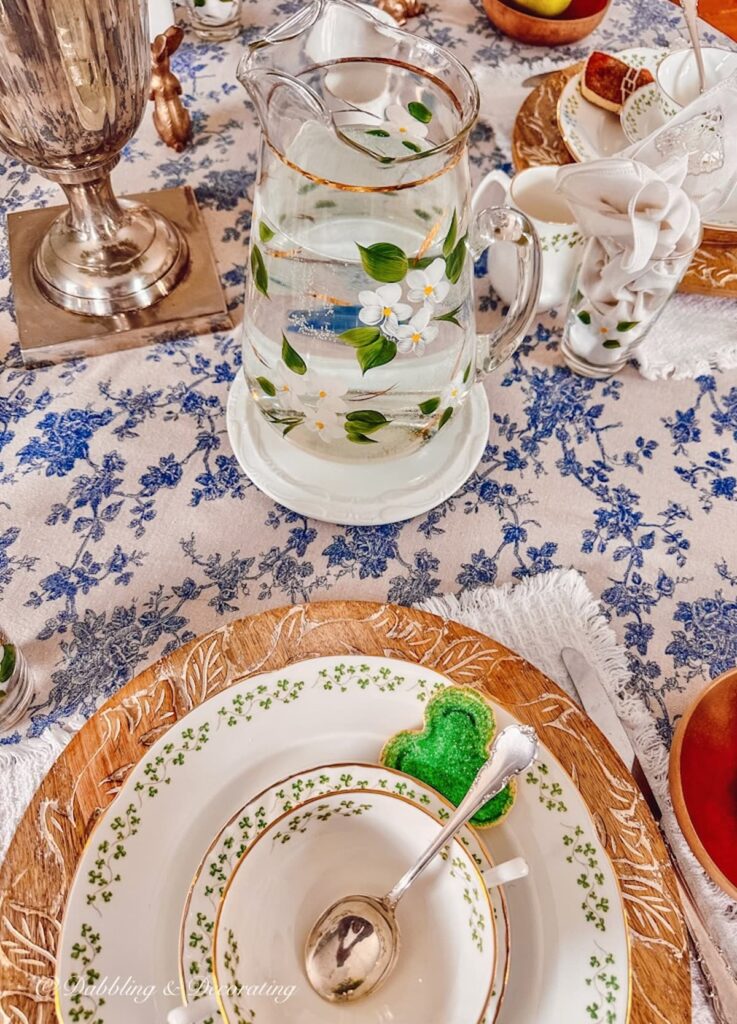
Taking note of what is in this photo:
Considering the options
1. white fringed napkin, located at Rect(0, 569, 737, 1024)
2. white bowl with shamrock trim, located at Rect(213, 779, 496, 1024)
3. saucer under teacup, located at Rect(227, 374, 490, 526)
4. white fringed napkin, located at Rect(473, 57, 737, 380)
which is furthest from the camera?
white fringed napkin, located at Rect(473, 57, 737, 380)

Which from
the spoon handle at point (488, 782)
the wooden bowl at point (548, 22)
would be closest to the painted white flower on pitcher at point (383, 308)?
the spoon handle at point (488, 782)

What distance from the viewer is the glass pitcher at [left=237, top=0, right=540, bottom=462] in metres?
0.42

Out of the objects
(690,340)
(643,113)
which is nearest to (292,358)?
(690,340)

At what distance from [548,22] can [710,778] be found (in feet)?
2.37

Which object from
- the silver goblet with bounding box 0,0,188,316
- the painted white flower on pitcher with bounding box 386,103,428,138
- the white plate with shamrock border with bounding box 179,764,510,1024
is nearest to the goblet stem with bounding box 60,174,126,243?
the silver goblet with bounding box 0,0,188,316

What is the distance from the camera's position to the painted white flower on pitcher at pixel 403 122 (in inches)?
17.8

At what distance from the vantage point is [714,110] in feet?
1.93

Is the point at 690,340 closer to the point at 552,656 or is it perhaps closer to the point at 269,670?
the point at 552,656

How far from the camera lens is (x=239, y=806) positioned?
407 millimetres

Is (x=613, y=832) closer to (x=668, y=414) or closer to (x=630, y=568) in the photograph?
(x=630, y=568)

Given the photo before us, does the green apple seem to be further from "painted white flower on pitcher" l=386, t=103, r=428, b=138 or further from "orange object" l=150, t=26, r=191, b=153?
"painted white flower on pitcher" l=386, t=103, r=428, b=138

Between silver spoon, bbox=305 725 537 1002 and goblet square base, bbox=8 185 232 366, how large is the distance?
0.41 m

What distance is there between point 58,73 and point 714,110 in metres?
0.44

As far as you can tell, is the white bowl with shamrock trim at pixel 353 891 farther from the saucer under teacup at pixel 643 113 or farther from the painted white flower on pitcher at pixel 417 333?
the saucer under teacup at pixel 643 113
